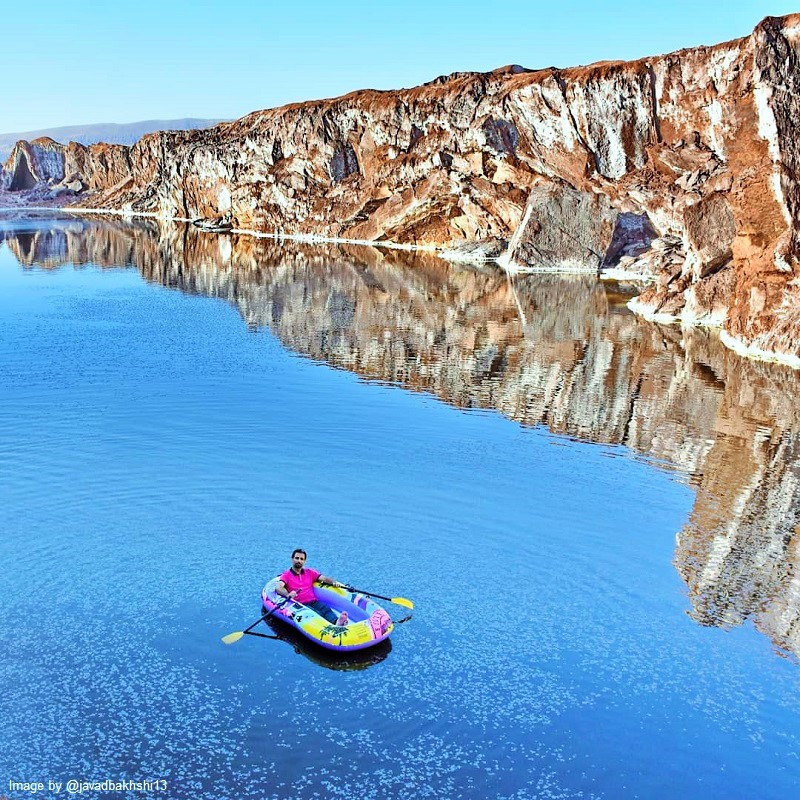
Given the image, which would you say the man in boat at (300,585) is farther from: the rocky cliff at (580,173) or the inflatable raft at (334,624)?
the rocky cliff at (580,173)

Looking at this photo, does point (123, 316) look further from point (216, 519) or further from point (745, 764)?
point (745, 764)

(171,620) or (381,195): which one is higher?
(381,195)

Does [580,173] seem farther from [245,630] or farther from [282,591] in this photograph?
[245,630]

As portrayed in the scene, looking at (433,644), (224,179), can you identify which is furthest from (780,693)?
(224,179)

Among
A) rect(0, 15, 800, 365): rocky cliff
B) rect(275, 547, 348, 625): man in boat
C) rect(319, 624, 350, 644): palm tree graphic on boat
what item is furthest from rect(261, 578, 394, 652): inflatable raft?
rect(0, 15, 800, 365): rocky cliff

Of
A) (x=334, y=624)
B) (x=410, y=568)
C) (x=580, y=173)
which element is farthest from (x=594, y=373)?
(x=580, y=173)

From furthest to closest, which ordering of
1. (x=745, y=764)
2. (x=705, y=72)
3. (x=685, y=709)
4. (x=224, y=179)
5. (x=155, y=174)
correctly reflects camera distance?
1. (x=155, y=174)
2. (x=224, y=179)
3. (x=705, y=72)
4. (x=685, y=709)
5. (x=745, y=764)
